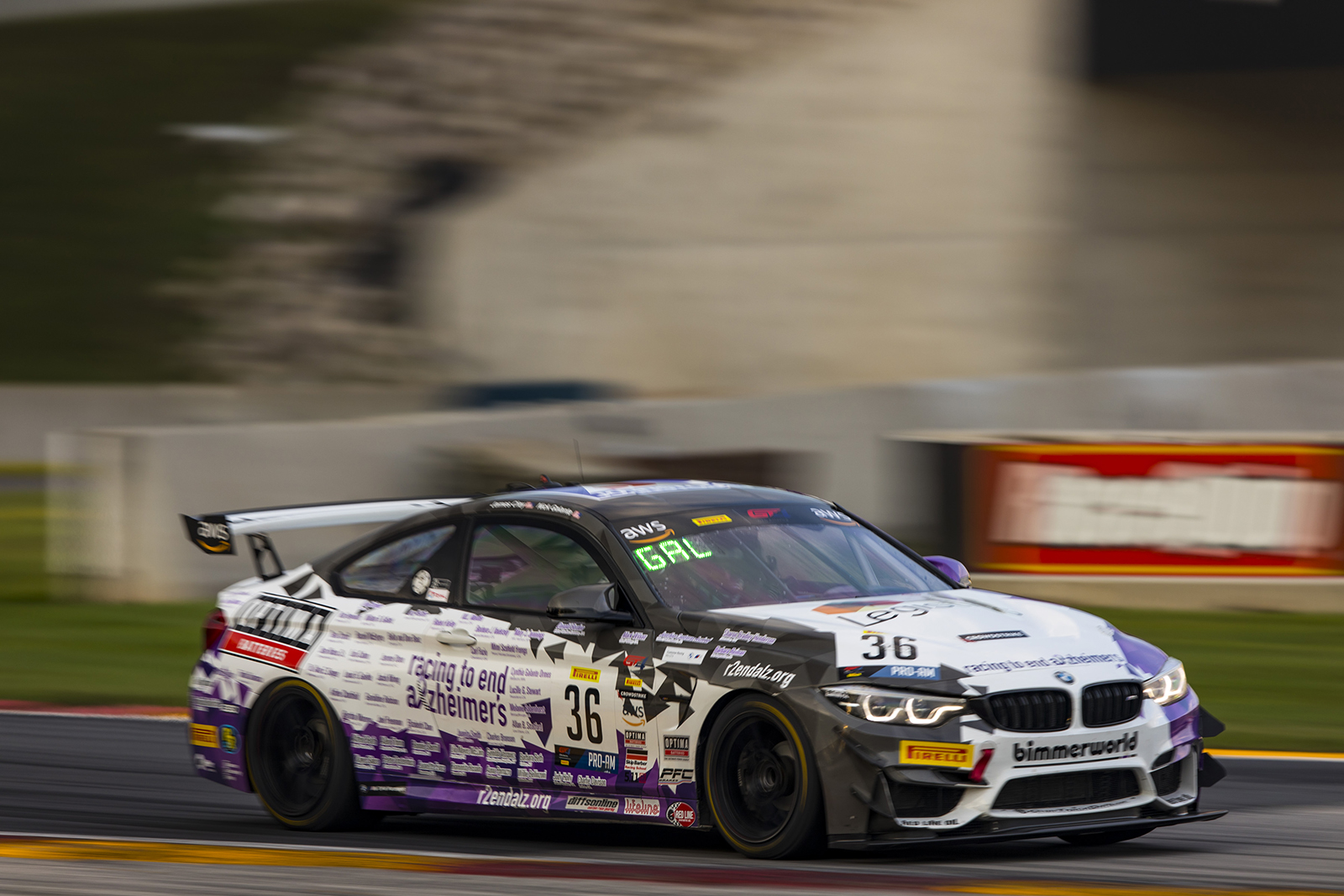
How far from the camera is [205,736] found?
8.73 metres

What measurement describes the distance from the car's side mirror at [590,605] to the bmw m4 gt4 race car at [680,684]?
0.06 feet

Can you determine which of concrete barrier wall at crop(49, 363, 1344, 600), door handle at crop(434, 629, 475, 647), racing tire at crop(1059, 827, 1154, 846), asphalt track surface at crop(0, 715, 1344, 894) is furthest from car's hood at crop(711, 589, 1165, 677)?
concrete barrier wall at crop(49, 363, 1344, 600)

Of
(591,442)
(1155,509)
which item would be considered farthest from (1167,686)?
(591,442)

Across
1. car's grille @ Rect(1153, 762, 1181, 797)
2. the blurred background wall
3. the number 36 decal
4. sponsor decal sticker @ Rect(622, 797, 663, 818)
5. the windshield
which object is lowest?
sponsor decal sticker @ Rect(622, 797, 663, 818)

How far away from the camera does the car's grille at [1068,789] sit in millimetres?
6453

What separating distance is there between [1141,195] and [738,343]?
5955mm

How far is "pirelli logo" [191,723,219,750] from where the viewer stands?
867 centimetres

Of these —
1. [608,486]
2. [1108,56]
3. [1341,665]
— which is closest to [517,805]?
[608,486]

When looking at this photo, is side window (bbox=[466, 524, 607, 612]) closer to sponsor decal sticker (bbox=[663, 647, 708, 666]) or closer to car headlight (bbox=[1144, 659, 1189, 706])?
sponsor decal sticker (bbox=[663, 647, 708, 666])

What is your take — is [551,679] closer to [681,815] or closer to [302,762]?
[681,815]

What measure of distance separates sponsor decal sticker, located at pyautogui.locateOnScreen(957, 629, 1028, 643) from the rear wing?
8.82 ft

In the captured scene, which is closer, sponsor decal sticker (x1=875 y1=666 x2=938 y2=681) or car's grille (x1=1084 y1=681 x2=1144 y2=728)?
sponsor decal sticker (x1=875 y1=666 x2=938 y2=681)

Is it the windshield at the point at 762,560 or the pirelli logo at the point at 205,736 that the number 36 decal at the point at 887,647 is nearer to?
the windshield at the point at 762,560

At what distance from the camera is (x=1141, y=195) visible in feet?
88.9
